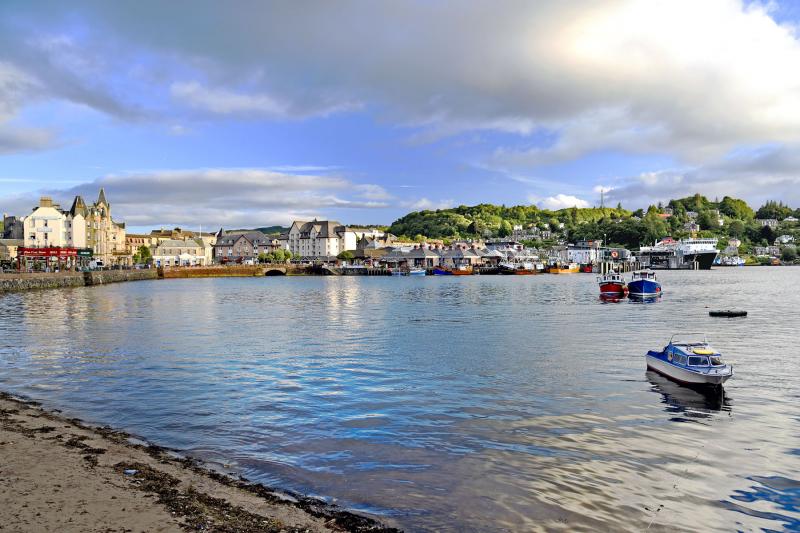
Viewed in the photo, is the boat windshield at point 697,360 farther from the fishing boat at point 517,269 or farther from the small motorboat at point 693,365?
the fishing boat at point 517,269

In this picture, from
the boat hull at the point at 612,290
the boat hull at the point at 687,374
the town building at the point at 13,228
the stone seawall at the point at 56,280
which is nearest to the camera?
A: the boat hull at the point at 687,374

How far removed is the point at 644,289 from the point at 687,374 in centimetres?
5005

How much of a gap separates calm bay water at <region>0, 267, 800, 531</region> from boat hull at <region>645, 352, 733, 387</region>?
1.45 feet

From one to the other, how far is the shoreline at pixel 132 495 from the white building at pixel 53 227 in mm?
157069

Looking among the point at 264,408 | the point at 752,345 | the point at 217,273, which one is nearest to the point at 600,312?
the point at 752,345

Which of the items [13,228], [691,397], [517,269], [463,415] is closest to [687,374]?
→ [691,397]

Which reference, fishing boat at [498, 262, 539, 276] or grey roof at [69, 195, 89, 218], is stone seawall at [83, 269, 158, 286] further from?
fishing boat at [498, 262, 539, 276]

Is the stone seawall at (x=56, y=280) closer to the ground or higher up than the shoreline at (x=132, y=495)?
higher up

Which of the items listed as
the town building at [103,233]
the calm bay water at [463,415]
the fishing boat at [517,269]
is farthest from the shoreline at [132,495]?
the fishing boat at [517,269]

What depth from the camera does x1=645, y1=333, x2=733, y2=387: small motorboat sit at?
21.1m

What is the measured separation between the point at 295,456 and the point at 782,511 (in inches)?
419

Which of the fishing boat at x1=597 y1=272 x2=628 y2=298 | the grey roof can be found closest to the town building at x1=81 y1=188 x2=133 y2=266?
the grey roof

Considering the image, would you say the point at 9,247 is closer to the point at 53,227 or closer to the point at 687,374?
the point at 53,227

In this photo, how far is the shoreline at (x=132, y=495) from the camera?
9289 millimetres
